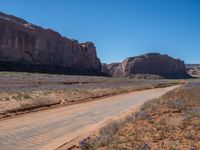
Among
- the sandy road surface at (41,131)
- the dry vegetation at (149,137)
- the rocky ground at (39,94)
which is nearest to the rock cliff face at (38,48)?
the rocky ground at (39,94)

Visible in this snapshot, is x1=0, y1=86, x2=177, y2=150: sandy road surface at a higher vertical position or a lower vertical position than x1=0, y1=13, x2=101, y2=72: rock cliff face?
lower

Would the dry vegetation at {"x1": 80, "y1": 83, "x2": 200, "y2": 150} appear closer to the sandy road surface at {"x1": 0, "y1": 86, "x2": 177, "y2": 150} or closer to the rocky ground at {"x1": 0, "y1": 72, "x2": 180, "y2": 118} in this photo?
the sandy road surface at {"x1": 0, "y1": 86, "x2": 177, "y2": 150}

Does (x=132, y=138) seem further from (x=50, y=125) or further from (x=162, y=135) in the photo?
(x=50, y=125)

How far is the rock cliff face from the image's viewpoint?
111 meters

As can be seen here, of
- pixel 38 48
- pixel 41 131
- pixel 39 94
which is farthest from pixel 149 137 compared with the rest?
pixel 38 48

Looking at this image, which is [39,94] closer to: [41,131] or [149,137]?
[41,131]

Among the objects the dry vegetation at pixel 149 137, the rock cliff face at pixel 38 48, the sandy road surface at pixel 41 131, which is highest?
the rock cliff face at pixel 38 48

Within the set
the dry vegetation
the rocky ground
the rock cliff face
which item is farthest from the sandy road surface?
the rock cliff face

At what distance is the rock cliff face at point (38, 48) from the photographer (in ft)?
363

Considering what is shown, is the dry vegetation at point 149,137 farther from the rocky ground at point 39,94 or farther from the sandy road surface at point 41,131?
the rocky ground at point 39,94

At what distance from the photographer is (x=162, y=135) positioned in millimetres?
10930

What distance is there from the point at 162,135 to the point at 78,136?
3.06m

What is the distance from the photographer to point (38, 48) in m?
124

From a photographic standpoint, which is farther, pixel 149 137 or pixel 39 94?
pixel 39 94
